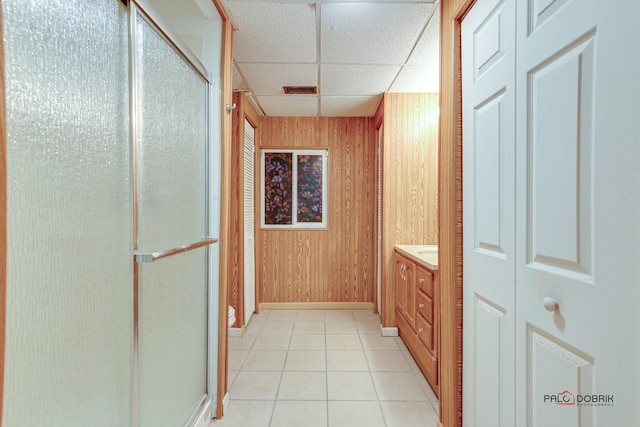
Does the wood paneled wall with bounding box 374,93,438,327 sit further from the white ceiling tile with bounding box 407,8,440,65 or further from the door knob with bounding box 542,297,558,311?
the door knob with bounding box 542,297,558,311

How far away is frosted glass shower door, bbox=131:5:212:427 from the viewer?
1064 mm

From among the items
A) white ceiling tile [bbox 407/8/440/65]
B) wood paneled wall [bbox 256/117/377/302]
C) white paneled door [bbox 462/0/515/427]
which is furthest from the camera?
wood paneled wall [bbox 256/117/377/302]

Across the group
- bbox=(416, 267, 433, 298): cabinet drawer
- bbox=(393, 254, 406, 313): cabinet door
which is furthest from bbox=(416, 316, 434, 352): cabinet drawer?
bbox=(393, 254, 406, 313): cabinet door

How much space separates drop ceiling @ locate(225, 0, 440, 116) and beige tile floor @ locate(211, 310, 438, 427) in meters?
2.35

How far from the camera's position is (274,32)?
1.90 m

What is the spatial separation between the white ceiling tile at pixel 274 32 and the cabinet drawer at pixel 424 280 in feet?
5.80

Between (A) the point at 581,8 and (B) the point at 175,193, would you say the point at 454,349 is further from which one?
(B) the point at 175,193

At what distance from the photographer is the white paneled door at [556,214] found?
0.64 metres

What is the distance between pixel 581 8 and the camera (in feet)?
2.39

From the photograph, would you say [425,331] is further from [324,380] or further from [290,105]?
[290,105]

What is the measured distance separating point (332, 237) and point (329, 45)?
7.13ft

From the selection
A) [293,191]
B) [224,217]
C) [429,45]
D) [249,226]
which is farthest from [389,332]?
[429,45]

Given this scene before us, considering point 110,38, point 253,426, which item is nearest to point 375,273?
point 253,426

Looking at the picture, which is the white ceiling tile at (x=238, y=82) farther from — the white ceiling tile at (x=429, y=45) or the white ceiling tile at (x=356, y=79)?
the white ceiling tile at (x=429, y=45)
